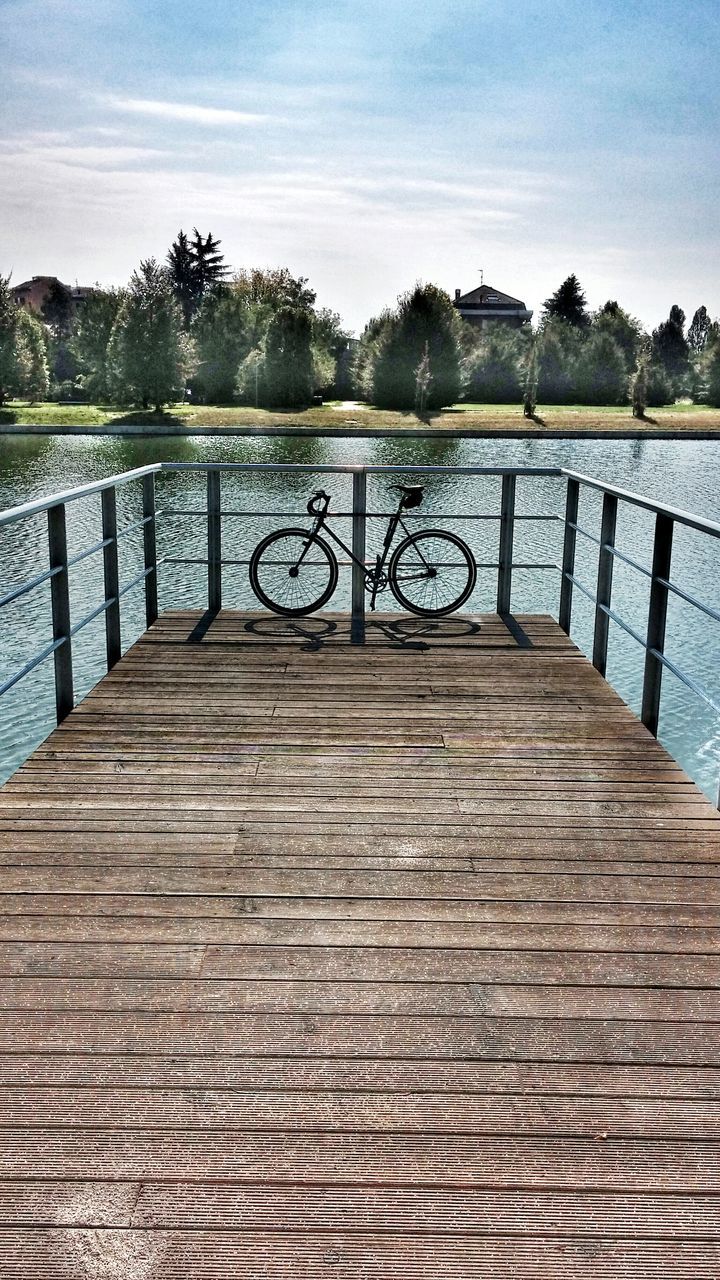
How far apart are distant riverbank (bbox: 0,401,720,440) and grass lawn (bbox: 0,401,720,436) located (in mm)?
39

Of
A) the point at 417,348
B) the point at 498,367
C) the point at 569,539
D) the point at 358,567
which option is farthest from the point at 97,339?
the point at 569,539

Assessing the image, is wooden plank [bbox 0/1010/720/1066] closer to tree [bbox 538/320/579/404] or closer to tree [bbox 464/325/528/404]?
tree [bbox 464/325/528/404]

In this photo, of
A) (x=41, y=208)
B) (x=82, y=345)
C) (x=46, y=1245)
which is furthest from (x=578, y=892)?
(x=82, y=345)

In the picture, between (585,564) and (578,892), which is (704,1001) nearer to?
(578,892)

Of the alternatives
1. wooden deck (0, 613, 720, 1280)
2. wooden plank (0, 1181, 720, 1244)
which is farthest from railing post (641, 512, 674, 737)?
wooden plank (0, 1181, 720, 1244)

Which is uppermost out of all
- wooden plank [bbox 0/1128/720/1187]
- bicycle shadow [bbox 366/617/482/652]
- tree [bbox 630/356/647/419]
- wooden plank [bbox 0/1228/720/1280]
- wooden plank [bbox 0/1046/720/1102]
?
tree [bbox 630/356/647/419]

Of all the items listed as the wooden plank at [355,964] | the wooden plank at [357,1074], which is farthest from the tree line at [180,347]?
the wooden plank at [357,1074]

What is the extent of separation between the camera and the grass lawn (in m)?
43.1

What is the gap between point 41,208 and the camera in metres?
39.4

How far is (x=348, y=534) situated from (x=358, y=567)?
44.3 feet

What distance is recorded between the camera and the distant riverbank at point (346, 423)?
42.1 metres

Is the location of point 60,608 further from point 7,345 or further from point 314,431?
point 7,345

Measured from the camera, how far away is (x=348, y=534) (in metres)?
20.3

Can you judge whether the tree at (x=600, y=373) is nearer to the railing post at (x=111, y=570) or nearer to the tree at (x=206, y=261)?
A: the tree at (x=206, y=261)
